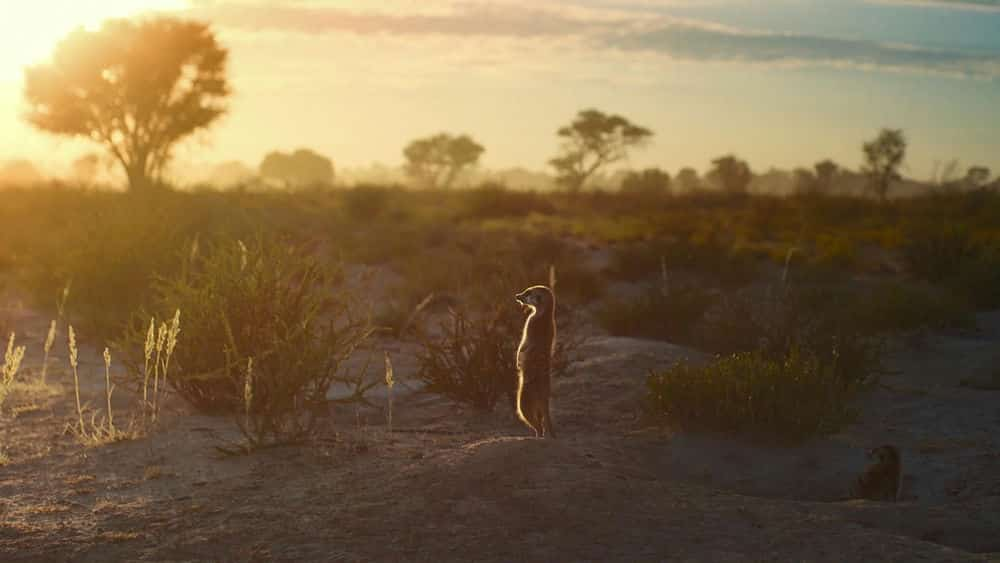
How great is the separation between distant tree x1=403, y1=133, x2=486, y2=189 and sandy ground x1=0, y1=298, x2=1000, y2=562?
7322cm

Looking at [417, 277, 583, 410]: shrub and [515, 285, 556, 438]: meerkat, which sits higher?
[515, 285, 556, 438]: meerkat

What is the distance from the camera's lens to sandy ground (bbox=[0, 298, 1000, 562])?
4.75 m

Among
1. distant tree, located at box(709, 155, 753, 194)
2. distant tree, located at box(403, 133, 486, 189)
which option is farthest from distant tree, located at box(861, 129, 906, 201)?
distant tree, located at box(403, 133, 486, 189)

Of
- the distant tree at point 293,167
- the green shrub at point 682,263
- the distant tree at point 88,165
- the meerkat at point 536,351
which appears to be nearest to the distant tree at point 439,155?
the distant tree at point 293,167

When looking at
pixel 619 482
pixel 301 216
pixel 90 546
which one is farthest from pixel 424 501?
pixel 301 216

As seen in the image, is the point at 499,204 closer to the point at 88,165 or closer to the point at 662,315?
the point at 88,165

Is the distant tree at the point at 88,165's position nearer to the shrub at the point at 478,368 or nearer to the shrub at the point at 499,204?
the shrub at the point at 499,204

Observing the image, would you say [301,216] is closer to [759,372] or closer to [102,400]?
[102,400]

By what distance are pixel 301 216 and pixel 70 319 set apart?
1639 cm

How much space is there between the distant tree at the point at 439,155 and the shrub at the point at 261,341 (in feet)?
238

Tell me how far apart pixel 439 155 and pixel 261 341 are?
7623 cm

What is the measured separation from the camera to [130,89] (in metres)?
36.8

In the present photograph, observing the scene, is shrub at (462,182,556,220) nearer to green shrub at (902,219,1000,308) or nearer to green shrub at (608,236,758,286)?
green shrub at (608,236,758,286)

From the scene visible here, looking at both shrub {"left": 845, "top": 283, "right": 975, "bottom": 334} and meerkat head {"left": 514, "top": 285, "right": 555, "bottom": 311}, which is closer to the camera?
meerkat head {"left": 514, "top": 285, "right": 555, "bottom": 311}
